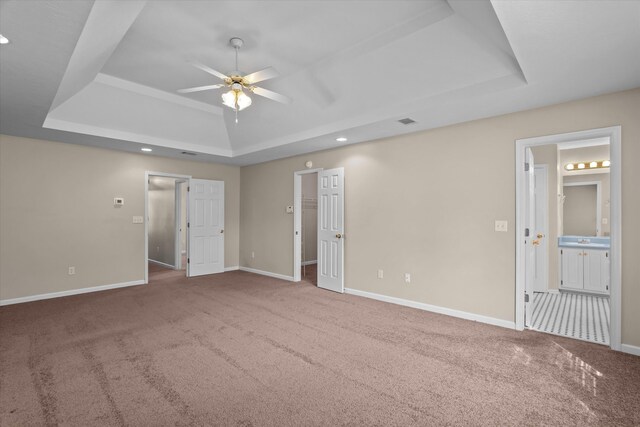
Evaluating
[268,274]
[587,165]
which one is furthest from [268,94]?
[587,165]

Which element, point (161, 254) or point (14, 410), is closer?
point (14, 410)

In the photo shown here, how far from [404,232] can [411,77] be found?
2122 millimetres

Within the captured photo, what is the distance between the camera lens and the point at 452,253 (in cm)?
405

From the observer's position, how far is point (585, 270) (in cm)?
517

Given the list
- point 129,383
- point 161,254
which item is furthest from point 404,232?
point 161,254

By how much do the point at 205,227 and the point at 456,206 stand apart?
204 inches

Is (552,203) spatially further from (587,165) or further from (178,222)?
(178,222)

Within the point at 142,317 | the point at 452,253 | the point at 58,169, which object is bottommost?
the point at 142,317

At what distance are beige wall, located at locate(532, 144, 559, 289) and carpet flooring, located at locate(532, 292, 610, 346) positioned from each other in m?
0.39

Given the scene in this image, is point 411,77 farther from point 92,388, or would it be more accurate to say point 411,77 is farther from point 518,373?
point 92,388

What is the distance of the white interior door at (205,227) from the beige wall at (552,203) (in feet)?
21.0

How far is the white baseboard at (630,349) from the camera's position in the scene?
290cm

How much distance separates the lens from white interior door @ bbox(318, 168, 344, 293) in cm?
531

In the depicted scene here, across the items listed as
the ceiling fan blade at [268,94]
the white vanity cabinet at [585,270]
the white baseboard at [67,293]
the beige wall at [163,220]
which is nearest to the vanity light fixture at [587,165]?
the white vanity cabinet at [585,270]
